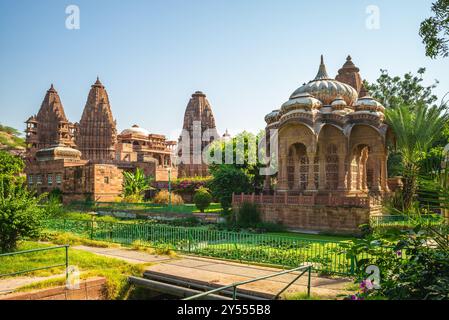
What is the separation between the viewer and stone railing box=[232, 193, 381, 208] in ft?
58.4

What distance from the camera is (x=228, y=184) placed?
25359 millimetres

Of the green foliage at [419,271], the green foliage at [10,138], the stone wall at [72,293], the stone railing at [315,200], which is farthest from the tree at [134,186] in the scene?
the green foliage at [10,138]

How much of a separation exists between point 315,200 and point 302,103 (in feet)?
19.1

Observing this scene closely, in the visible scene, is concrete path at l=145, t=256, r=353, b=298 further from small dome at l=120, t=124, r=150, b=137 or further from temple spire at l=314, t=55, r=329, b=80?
small dome at l=120, t=124, r=150, b=137

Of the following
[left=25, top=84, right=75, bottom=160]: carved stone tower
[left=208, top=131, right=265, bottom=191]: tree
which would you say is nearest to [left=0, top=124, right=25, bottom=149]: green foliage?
[left=25, top=84, right=75, bottom=160]: carved stone tower

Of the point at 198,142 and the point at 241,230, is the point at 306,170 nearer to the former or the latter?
the point at 241,230

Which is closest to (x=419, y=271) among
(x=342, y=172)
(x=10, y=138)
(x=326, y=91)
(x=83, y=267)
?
(x=83, y=267)

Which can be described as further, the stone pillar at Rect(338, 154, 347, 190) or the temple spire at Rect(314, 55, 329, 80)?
the temple spire at Rect(314, 55, 329, 80)

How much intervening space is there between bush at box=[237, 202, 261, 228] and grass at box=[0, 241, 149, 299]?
10602 mm

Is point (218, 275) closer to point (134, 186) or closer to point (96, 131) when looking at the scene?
point (134, 186)

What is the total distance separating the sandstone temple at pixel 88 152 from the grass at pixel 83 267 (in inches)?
842

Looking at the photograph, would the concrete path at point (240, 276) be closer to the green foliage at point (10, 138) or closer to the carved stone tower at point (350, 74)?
the carved stone tower at point (350, 74)

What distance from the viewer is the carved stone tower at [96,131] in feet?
180
